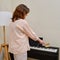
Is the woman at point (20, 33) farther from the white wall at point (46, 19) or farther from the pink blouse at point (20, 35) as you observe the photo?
the white wall at point (46, 19)

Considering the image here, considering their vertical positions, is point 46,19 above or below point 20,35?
above

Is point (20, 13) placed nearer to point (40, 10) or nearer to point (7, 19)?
point (7, 19)

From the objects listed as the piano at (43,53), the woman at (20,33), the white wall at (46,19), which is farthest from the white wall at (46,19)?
the woman at (20,33)

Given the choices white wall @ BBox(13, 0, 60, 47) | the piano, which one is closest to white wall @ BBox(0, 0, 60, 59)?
white wall @ BBox(13, 0, 60, 47)

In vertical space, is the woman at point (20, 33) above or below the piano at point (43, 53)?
above

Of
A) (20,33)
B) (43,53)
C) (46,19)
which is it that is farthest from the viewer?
(46,19)

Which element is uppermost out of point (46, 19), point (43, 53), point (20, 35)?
point (46, 19)

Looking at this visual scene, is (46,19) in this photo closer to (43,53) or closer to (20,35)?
(43,53)

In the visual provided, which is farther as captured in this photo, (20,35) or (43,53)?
(43,53)

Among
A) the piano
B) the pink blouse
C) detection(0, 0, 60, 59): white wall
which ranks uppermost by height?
detection(0, 0, 60, 59): white wall

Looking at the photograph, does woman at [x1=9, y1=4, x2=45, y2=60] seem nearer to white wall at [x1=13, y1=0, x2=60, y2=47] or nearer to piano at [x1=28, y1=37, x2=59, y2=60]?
piano at [x1=28, y1=37, x2=59, y2=60]

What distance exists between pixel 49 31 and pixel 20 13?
38.6 inches

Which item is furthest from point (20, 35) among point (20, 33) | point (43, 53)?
point (43, 53)

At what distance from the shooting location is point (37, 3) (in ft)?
9.82
